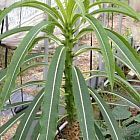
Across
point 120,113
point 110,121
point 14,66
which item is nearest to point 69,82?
point 110,121

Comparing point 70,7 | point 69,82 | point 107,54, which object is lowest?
point 69,82

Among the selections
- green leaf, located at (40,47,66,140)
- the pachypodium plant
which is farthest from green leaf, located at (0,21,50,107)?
green leaf, located at (40,47,66,140)

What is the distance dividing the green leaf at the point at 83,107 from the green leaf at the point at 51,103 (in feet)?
0.29

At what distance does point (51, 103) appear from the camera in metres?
1.27

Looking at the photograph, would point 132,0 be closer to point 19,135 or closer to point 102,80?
point 19,135

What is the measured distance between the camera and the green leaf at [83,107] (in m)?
1.28

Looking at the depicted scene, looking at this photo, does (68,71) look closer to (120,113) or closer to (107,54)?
(107,54)

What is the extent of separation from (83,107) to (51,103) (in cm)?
12

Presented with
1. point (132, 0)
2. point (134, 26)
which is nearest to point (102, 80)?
point (134, 26)

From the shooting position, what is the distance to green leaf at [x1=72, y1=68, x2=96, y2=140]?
1.28 m

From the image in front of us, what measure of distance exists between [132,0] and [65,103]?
668mm

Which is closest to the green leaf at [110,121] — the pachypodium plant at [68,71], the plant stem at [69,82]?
the pachypodium plant at [68,71]

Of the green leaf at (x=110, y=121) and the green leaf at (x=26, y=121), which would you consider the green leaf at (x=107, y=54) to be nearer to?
the green leaf at (x=110, y=121)

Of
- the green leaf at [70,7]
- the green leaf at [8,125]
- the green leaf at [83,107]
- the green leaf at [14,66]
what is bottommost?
the green leaf at [8,125]
